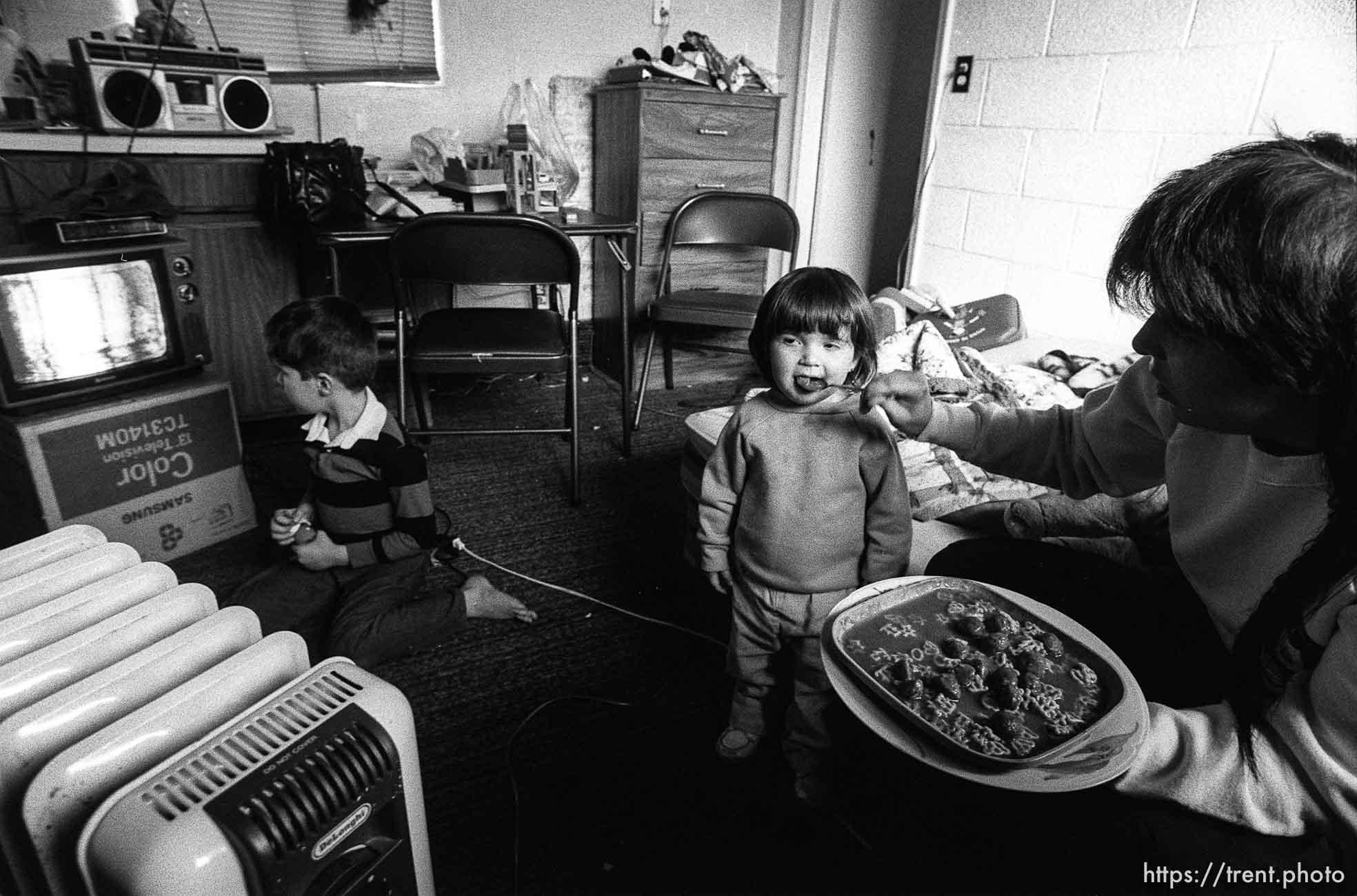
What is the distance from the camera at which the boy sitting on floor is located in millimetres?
1569

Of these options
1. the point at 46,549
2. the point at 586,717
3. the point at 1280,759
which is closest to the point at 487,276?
the point at 586,717

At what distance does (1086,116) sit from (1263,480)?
7.22 feet

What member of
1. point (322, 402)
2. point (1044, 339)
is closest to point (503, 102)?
point (322, 402)

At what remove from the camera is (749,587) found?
129 centimetres

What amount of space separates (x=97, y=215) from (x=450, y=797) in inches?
62.4

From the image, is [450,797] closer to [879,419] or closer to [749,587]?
[749,587]

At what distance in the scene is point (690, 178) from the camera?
3.07 meters

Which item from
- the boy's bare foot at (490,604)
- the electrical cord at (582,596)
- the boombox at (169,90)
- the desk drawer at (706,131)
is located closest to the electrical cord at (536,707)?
the electrical cord at (582,596)

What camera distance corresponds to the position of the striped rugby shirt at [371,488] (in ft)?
5.24

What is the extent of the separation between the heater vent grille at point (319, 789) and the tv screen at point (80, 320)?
62.3 inches

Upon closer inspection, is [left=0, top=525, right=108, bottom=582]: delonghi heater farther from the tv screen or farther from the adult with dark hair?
the adult with dark hair

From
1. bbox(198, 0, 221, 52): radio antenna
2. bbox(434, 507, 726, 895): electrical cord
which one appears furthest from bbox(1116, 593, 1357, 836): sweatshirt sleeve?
bbox(198, 0, 221, 52): radio antenna

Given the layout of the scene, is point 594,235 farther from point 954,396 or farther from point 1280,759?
point 1280,759

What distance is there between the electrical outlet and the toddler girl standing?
2.36 metres
